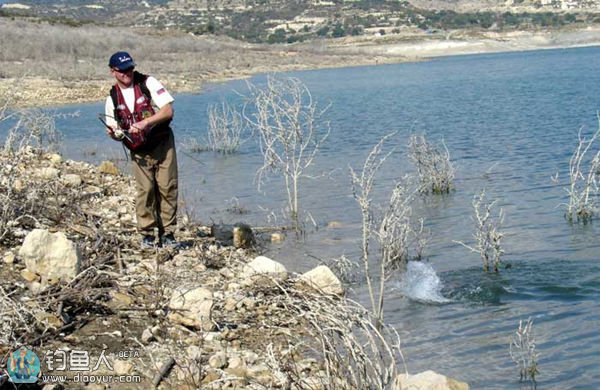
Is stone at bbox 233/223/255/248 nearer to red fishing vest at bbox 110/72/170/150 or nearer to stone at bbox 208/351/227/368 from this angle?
red fishing vest at bbox 110/72/170/150

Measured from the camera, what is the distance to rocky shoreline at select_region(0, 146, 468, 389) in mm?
4133

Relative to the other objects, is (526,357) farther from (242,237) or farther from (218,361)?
(242,237)

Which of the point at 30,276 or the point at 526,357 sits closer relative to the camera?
the point at 30,276

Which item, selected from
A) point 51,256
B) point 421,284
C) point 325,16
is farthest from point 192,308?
point 325,16

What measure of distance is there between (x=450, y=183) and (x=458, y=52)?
77.2 metres

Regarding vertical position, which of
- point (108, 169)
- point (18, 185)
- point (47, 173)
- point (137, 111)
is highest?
point (137, 111)

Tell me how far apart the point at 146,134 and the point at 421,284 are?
3.12m

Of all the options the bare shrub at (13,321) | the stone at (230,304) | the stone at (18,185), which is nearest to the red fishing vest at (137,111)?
the stone at (230,304)

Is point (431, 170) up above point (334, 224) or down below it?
above

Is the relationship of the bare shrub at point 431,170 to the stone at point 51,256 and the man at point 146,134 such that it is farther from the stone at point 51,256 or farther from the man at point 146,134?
the stone at point 51,256

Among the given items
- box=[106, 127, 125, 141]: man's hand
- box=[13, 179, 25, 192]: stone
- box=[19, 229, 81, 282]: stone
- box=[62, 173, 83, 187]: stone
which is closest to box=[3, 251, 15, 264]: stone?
box=[19, 229, 81, 282]: stone

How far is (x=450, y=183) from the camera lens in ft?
43.5

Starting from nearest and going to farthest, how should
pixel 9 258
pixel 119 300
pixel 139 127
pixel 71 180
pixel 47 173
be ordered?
pixel 119 300, pixel 9 258, pixel 139 127, pixel 47 173, pixel 71 180

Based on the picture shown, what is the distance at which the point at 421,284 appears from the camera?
824cm
